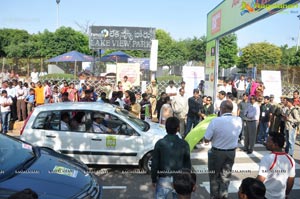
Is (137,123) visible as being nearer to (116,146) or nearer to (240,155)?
(116,146)

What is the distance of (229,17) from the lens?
11.6 m

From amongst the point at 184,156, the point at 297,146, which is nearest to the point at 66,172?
the point at 184,156

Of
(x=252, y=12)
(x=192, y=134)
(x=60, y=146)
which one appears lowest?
(x=60, y=146)

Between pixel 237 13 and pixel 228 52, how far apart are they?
46483 mm

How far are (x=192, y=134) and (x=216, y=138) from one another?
1.40m

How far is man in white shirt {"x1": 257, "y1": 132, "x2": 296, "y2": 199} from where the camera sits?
12.5ft

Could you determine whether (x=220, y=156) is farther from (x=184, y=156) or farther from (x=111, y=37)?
(x=111, y=37)

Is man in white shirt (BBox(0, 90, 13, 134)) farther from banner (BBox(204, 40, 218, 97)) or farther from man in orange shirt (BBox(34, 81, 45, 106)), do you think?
banner (BBox(204, 40, 218, 97))

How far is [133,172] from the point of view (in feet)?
24.3

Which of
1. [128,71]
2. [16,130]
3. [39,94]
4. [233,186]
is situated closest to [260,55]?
[128,71]

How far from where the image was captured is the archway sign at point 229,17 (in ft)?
27.5

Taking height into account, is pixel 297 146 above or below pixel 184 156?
below

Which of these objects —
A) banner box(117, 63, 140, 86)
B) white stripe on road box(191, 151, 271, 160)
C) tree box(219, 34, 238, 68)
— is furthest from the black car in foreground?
tree box(219, 34, 238, 68)

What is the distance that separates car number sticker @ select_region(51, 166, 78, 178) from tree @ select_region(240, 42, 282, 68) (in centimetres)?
5476
